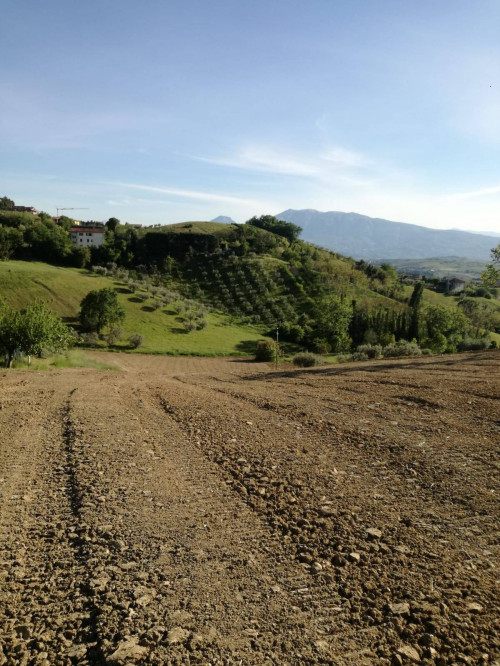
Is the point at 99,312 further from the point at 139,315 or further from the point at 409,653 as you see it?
the point at 409,653

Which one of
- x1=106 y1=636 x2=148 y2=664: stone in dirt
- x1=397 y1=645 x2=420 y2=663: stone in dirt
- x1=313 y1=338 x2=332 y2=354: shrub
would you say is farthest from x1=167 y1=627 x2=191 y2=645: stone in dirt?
x1=313 y1=338 x2=332 y2=354: shrub

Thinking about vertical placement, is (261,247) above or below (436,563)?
above

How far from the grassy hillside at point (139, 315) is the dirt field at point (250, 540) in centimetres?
3859

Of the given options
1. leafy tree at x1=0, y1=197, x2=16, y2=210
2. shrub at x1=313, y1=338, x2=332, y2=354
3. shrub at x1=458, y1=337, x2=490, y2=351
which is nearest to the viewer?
shrub at x1=458, y1=337, x2=490, y2=351

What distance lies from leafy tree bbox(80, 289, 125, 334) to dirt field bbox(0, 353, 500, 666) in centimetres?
4170

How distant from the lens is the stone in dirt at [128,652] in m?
3.34

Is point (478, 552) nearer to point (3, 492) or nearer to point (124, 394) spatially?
point (3, 492)

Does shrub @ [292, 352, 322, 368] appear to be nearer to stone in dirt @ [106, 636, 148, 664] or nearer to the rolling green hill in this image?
the rolling green hill

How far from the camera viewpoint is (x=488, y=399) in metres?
10.7

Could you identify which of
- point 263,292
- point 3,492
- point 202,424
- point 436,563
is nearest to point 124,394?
point 202,424

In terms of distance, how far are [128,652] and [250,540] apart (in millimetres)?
1857

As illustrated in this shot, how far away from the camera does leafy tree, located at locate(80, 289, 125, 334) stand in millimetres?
48938

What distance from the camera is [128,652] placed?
341 cm

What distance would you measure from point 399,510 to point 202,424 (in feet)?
16.1
